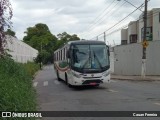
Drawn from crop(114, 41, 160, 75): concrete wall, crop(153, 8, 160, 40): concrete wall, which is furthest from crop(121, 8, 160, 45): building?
crop(114, 41, 160, 75): concrete wall

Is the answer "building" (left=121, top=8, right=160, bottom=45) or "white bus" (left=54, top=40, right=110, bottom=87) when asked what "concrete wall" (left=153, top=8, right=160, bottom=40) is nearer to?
"building" (left=121, top=8, right=160, bottom=45)

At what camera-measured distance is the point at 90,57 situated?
891 inches

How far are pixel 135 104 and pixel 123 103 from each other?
24.2 inches

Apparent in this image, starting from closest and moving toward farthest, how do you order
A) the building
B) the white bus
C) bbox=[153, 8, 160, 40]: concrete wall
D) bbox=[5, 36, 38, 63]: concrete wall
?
bbox=[5, 36, 38, 63]: concrete wall, the white bus, bbox=[153, 8, 160, 40]: concrete wall, the building

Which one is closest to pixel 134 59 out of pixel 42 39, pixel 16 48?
pixel 16 48

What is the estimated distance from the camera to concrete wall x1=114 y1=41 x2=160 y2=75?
1529 inches

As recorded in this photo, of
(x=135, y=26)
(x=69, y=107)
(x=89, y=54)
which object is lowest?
(x=69, y=107)

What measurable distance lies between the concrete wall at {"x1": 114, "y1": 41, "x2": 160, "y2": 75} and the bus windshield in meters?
16.7

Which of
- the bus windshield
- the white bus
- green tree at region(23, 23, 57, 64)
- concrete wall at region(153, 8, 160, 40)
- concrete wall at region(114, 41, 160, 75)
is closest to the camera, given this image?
the white bus

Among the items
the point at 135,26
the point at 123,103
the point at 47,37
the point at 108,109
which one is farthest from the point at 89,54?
the point at 47,37

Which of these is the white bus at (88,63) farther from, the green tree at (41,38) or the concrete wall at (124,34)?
the green tree at (41,38)

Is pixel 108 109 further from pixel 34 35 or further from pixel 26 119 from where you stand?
pixel 34 35

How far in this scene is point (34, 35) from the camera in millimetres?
138750

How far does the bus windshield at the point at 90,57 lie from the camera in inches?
884
